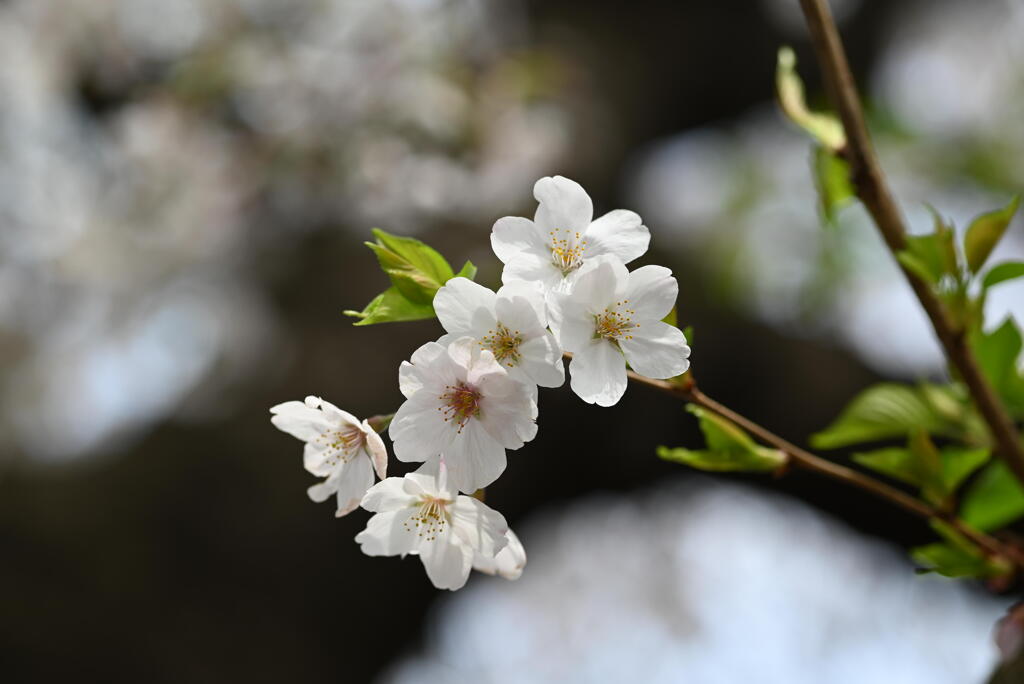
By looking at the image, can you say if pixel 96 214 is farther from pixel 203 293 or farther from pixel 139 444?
pixel 139 444

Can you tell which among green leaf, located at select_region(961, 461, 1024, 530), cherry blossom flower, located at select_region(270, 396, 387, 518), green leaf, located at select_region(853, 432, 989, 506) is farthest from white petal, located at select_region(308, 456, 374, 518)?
green leaf, located at select_region(961, 461, 1024, 530)

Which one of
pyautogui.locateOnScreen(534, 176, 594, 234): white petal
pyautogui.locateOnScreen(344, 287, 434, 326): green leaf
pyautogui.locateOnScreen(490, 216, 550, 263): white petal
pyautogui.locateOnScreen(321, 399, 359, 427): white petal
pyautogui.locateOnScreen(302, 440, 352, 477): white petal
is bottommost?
pyautogui.locateOnScreen(302, 440, 352, 477): white petal

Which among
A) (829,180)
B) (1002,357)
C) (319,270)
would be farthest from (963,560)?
(319,270)

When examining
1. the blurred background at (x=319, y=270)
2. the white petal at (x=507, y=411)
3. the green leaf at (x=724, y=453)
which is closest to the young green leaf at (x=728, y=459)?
the green leaf at (x=724, y=453)

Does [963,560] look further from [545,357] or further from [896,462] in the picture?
[545,357]

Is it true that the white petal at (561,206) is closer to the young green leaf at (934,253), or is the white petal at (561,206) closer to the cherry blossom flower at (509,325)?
the cherry blossom flower at (509,325)

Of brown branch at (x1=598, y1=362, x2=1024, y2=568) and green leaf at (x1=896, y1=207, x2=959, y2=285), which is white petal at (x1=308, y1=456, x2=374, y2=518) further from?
green leaf at (x1=896, y1=207, x2=959, y2=285)
